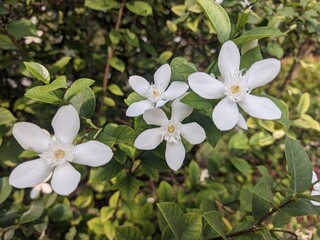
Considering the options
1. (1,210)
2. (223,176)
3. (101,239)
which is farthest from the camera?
(223,176)

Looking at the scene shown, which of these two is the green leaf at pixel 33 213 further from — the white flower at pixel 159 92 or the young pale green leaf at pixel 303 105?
the young pale green leaf at pixel 303 105

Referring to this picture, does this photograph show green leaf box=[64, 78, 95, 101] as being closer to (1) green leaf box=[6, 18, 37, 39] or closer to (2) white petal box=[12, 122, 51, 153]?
(2) white petal box=[12, 122, 51, 153]

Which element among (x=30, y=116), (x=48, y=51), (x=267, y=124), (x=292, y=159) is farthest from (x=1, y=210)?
(x=267, y=124)

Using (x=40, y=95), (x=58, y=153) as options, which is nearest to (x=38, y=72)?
(x=40, y=95)

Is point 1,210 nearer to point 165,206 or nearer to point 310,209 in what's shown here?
point 165,206

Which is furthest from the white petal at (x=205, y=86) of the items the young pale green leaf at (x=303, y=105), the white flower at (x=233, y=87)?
A: the young pale green leaf at (x=303, y=105)

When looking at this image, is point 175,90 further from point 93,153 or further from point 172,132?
point 93,153
